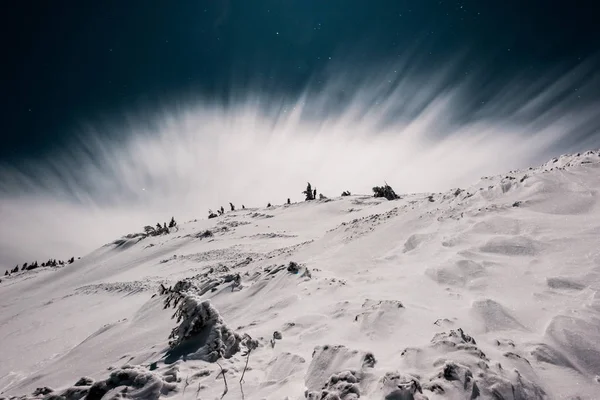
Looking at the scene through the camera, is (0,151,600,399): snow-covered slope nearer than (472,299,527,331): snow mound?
Yes

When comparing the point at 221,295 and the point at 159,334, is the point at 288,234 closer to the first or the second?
the point at 221,295

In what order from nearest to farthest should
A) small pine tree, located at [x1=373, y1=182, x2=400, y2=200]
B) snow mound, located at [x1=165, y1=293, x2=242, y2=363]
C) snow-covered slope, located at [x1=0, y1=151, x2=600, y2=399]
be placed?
snow-covered slope, located at [x1=0, y1=151, x2=600, y2=399] < snow mound, located at [x1=165, y1=293, x2=242, y2=363] < small pine tree, located at [x1=373, y1=182, x2=400, y2=200]

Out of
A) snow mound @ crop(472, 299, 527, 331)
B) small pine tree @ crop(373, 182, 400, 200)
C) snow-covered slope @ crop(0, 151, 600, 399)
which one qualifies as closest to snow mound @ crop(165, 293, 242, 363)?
snow-covered slope @ crop(0, 151, 600, 399)

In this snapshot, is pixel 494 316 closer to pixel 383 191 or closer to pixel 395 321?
pixel 395 321

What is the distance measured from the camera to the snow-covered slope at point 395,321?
2.96m

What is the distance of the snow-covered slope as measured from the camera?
2.96 metres

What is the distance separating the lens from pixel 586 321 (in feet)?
11.5

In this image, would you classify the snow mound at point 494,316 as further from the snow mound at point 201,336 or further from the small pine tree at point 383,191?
the small pine tree at point 383,191

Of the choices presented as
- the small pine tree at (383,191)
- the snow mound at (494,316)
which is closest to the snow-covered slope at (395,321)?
the snow mound at (494,316)

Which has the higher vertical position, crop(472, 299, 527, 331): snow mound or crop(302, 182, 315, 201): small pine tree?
crop(302, 182, 315, 201): small pine tree

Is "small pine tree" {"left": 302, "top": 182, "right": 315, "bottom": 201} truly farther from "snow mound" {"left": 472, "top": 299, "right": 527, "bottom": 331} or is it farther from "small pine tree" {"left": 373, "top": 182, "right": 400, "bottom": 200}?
"snow mound" {"left": 472, "top": 299, "right": 527, "bottom": 331}


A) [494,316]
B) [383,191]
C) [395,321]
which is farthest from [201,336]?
[383,191]

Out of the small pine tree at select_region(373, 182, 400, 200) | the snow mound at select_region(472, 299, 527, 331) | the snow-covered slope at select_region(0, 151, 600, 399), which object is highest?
the small pine tree at select_region(373, 182, 400, 200)

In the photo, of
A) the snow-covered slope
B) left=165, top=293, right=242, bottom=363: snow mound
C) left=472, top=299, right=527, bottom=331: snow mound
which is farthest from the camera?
left=165, top=293, right=242, bottom=363: snow mound
